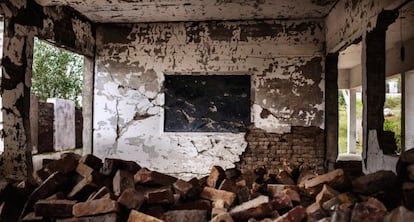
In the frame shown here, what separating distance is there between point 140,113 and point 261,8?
8.78 ft

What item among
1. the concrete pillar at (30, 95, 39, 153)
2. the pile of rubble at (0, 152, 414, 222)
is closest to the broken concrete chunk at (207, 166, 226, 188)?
the pile of rubble at (0, 152, 414, 222)

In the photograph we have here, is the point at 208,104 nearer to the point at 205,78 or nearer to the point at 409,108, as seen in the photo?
the point at 205,78

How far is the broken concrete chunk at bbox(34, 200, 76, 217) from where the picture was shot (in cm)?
282

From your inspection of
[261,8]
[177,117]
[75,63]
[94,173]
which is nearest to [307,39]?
[261,8]

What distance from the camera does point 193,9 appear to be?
5.95m

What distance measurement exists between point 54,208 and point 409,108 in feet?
22.8

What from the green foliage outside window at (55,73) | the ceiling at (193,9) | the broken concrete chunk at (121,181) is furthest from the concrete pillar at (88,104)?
the broken concrete chunk at (121,181)

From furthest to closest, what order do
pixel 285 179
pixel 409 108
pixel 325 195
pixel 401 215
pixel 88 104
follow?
1. pixel 409 108
2. pixel 88 104
3. pixel 285 179
4. pixel 325 195
5. pixel 401 215

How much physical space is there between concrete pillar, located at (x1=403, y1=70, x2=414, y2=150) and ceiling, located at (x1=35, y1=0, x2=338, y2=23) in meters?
2.65

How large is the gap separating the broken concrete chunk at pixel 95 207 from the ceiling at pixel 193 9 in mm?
3499

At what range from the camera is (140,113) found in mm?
6652

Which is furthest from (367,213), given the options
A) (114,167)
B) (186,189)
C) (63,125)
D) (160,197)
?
(63,125)

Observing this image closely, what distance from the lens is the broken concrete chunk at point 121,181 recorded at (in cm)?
304

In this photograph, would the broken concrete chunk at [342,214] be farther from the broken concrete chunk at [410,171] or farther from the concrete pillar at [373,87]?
the concrete pillar at [373,87]
